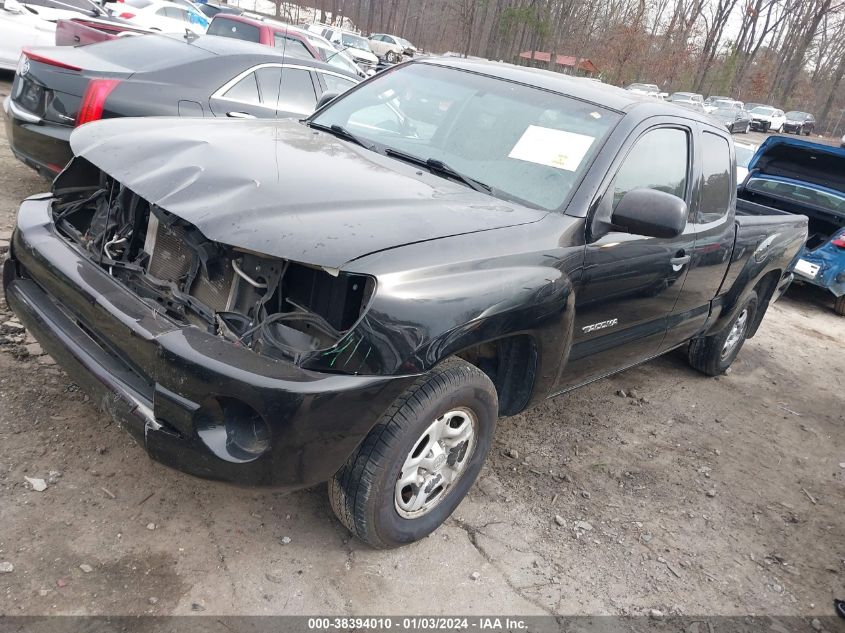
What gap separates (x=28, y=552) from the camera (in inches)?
94.6

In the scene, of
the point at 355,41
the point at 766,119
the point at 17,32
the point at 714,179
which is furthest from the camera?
the point at 766,119

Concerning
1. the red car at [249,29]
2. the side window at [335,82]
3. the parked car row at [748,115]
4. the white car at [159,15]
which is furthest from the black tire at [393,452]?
the parked car row at [748,115]

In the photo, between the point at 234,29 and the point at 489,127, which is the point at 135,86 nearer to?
the point at 489,127

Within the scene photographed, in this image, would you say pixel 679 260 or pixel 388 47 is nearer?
pixel 679 260

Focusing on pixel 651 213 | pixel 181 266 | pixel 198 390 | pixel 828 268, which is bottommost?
pixel 828 268

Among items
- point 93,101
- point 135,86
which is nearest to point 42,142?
point 93,101

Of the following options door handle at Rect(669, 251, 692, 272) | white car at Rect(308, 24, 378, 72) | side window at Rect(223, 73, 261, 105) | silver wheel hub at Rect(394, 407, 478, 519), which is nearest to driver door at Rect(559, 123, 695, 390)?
door handle at Rect(669, 251, 692, 272)

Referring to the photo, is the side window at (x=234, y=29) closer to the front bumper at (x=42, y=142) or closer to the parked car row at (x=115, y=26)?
the parked car row at (x=115, y=26)

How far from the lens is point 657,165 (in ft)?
11.6

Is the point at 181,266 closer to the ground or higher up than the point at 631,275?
closer to the ground

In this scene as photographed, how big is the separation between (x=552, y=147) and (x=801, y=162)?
649 centimetres

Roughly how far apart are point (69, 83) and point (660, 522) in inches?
193

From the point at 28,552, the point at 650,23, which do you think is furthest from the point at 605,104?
the point at 650,23

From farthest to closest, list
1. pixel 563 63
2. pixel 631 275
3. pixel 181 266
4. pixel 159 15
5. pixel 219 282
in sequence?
pixel 563 63 → pixel 159 15 → pixel 631 275 → pixel 181 266 → pixel 219 282
